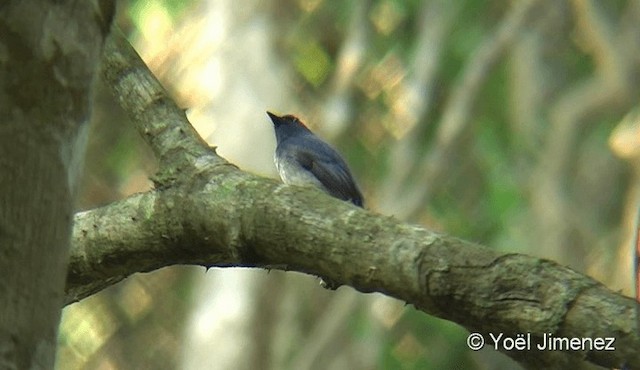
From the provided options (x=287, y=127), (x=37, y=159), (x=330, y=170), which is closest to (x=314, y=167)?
(x=330, y=170)

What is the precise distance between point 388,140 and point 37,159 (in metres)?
10.6

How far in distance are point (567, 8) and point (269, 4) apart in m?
2.30

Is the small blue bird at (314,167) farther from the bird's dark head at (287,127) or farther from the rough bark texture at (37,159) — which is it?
the rough bark texture at (37,159)

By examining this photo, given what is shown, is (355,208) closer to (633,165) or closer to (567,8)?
(633,165)

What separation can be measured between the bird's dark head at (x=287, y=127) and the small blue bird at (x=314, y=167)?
0.08m

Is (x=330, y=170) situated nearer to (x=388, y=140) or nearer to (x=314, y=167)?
(x=314, y=167)

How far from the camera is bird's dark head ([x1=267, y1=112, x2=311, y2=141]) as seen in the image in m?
5.89

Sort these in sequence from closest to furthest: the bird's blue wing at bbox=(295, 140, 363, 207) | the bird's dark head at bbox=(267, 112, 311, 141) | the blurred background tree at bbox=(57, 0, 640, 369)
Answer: the bird's blue wing at bbox=(295, 140, 363, 207), the bird's dark head at bbox=(267, 112, 311, 141), the blurred background tree at bbox=(57, 0, 640, 369)

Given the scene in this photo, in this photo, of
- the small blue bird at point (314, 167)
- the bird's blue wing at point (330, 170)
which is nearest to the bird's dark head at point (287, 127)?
the small blue bird at point (314, 167)

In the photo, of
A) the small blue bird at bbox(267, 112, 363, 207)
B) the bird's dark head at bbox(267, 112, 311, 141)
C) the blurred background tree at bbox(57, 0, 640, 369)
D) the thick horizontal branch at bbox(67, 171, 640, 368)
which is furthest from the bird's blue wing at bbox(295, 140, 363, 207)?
the blurred background tree at bbox(57, 0, 640, 369)

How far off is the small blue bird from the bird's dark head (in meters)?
0.08

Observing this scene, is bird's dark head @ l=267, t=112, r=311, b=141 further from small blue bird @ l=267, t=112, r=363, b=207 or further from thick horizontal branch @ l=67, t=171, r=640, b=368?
thick horizontal branch @ l=67, t=171, r=640, b=368

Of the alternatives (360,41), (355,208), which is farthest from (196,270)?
(355,208)

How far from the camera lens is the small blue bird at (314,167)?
513cm
